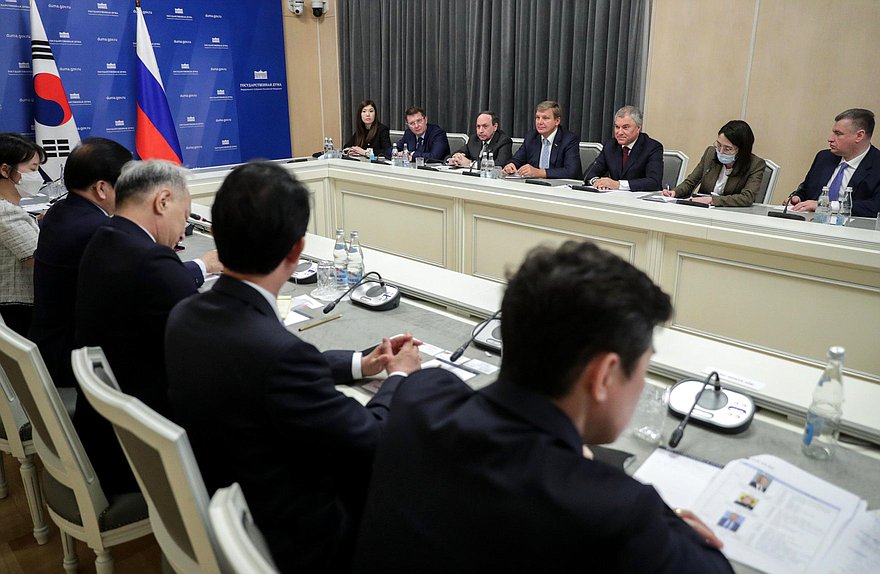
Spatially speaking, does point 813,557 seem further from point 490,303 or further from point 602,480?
point 490,303

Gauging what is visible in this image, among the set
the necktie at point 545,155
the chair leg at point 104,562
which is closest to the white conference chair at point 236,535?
the chair leg at point 104,562

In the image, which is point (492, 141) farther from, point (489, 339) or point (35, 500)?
point (35, 500)

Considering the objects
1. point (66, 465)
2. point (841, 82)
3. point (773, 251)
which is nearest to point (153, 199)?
point (66, 465)

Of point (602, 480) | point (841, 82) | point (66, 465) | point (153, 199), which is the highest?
point (841, 82)

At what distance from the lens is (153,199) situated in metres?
1.75

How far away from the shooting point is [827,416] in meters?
1.24

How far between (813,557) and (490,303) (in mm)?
1239

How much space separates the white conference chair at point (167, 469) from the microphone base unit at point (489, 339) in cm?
93

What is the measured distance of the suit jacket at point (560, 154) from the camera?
4816mm

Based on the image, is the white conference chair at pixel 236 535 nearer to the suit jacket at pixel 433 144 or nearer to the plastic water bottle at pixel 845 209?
the plastic water bottle at pixel 845 209

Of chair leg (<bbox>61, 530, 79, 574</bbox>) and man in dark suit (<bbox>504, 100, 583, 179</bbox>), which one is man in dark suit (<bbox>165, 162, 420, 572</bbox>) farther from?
man in dark suit (<bbox>504, 100, 583, 179</bbox>)

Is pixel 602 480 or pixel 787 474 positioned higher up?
pixel 602 480

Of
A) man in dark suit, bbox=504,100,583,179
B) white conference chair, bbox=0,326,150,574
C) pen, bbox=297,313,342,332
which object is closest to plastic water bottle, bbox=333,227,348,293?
pen, bbox=297,313,342,332

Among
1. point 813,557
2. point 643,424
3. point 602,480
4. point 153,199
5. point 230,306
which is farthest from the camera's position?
point 153,199
